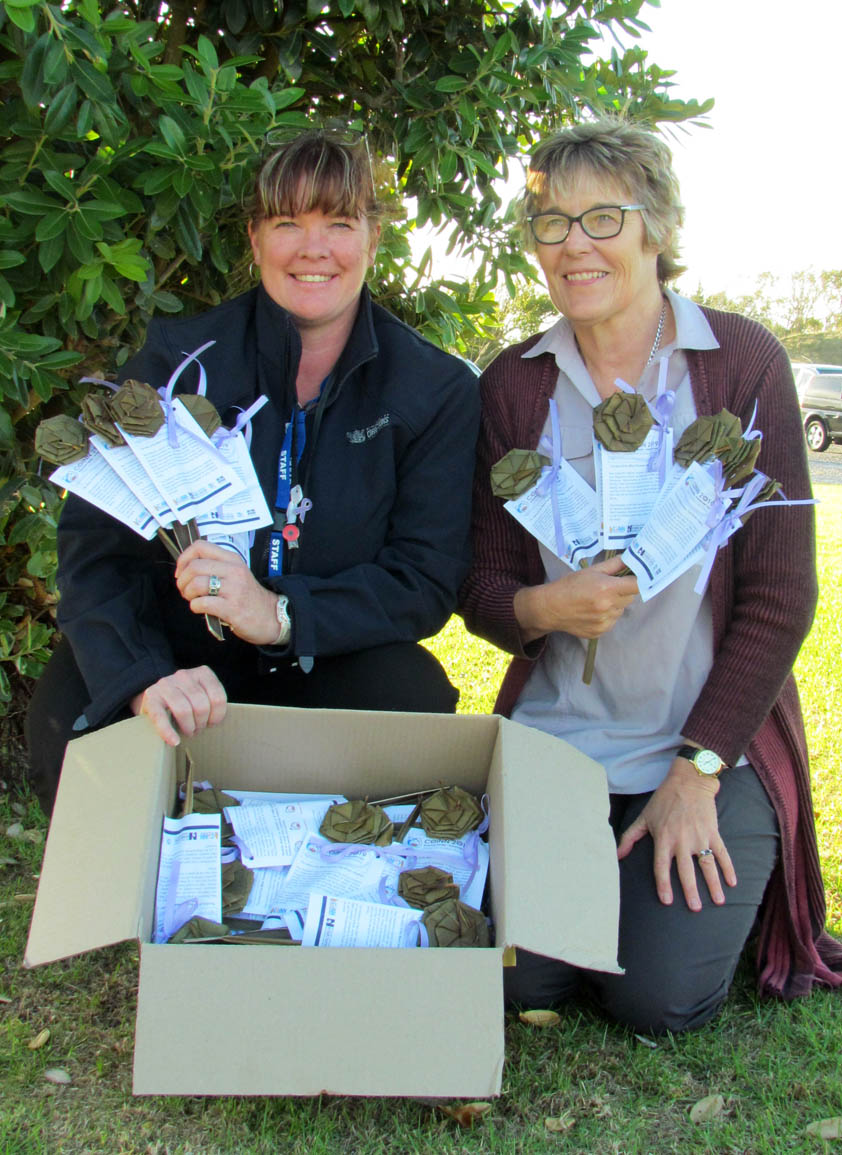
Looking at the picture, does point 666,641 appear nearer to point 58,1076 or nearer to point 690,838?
point 690,838

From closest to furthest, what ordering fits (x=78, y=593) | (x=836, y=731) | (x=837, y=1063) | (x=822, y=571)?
1. (x=837, y=1063)
2. (x=78, y=593)
3. (x=836, y=731)
4. (x=822, y=571)

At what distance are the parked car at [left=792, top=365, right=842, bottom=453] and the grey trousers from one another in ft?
65.5

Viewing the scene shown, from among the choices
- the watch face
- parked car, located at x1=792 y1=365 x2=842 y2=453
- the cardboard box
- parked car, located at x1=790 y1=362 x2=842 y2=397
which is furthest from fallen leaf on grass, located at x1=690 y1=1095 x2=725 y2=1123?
parked car, located at x1=790 y1=362 x2=842 y2=397

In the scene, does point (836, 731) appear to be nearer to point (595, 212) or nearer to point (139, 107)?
point (595, 212)

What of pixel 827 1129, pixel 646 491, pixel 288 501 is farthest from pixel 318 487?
pixel 827 1129

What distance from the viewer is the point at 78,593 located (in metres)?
2.07

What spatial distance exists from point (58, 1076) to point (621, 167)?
199 centimetres

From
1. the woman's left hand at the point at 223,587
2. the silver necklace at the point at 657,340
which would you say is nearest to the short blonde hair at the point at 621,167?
the silver necklace at the point at 657,340

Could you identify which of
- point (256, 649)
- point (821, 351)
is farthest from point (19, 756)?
point (821, 351)

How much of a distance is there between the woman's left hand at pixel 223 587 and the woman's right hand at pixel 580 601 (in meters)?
0.54

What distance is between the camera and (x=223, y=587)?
1.87 meters

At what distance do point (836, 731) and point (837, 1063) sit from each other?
6.43ft

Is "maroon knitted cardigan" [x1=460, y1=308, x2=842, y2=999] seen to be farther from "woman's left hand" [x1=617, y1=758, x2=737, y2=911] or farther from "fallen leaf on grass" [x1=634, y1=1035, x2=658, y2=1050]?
"fallen leaf on grass" [x1=634, y1=1035, x2=658, y2=1050]

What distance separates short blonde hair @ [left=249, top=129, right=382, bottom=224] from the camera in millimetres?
2105
